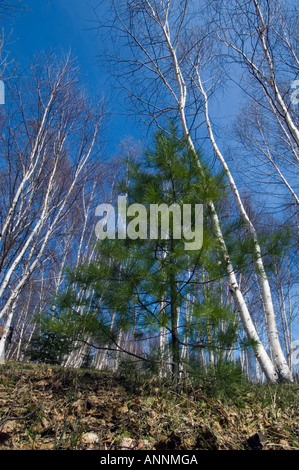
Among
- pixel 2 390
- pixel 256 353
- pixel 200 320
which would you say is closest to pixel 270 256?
pixel 200 320

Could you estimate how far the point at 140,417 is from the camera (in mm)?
1928

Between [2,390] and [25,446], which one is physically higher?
[2,390]

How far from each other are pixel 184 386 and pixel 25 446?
58.5 inches

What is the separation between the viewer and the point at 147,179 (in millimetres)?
3305

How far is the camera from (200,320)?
256 cm

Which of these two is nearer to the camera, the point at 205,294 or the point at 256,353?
the point at 205,294

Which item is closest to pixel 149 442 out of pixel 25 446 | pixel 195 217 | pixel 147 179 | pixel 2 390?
→ pixel 25 446

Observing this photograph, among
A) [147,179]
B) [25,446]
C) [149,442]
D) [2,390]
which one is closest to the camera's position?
[25,446]

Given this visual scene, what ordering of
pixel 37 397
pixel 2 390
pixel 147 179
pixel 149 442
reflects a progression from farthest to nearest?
1. pixel 147 179
2. pixel 2 390
3. pixel 37 397
4. pixel 149 442

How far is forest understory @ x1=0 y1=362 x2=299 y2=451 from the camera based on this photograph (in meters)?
1.62

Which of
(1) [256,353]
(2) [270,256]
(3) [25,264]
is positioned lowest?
(1) [256,353]

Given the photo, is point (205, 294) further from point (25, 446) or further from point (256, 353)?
point (25, 446)

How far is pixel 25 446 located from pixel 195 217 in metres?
2.22

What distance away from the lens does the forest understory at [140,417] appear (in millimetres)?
1623
